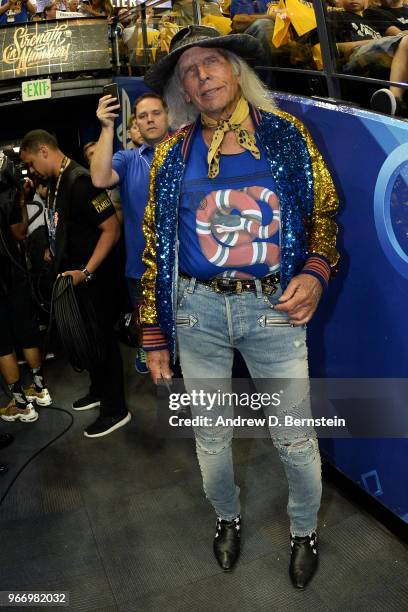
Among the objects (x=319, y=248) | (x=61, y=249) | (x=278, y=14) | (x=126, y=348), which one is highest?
(x=278, y=14)

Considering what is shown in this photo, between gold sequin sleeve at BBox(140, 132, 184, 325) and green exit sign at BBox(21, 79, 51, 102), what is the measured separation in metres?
3.82

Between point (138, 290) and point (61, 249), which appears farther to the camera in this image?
point (138, 290)

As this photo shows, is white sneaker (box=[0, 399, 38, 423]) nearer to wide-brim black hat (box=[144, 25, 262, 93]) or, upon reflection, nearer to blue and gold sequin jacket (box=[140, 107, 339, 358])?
blue and gold sequin jacket (box=[140, 107, 339, 358])

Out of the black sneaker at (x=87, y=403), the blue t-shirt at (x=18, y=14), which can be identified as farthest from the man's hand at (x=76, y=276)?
the blue t-shirt at (x=18, y=14)

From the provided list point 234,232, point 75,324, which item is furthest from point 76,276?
point 234,232

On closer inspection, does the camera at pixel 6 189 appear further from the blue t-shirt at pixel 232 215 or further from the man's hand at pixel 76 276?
the blue t-shirt at pixel 232 215

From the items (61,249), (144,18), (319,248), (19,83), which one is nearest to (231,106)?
(319,248)

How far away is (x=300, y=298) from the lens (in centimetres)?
158

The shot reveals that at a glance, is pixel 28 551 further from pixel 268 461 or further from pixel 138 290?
pixel 138 290

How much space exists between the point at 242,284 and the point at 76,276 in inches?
48.9

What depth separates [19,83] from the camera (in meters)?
5.05

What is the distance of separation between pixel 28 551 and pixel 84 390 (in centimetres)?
134

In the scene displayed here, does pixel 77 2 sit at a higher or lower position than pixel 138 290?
higher

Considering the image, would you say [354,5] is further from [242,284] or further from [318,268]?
[242,284]
